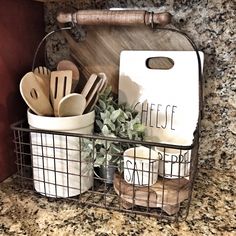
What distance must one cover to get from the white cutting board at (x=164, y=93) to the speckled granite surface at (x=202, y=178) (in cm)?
6

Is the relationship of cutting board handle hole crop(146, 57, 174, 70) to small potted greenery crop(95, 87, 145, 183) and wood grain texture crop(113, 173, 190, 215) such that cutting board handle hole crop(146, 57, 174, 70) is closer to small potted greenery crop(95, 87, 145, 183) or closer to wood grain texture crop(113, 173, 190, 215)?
small potted greenery crop(95, 87, 145, 183)

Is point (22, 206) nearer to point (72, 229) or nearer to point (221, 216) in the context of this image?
point (72, 229)

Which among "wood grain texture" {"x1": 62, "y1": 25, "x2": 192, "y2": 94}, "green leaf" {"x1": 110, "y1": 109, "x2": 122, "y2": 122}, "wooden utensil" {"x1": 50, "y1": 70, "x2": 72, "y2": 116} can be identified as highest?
"wood grain texture" {"x1": 62, "y1": 25, "x2": 192, "y2": 94}

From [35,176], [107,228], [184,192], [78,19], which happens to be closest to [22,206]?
[35,176]

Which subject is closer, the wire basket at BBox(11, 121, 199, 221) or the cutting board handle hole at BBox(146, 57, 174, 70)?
the wire basket at BBox(11, 121, 199, 221)

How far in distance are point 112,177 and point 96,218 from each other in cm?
13

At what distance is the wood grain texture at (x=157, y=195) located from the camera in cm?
61

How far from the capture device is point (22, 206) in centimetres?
66

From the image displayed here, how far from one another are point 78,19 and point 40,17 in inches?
6.2

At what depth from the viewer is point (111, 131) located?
688 millimetres

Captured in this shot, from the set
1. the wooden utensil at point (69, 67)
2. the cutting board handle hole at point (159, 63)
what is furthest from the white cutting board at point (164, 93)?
the wooden utensil at point (69, 67)

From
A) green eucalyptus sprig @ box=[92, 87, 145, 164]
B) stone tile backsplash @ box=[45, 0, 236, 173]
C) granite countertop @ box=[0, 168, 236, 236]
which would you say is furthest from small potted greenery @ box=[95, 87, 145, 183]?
stone tile backsplash @ box=[45, 0, 236, 173]

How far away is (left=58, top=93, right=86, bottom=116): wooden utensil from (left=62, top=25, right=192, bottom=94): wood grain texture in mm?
211

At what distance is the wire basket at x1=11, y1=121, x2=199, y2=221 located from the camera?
0.62 meters
